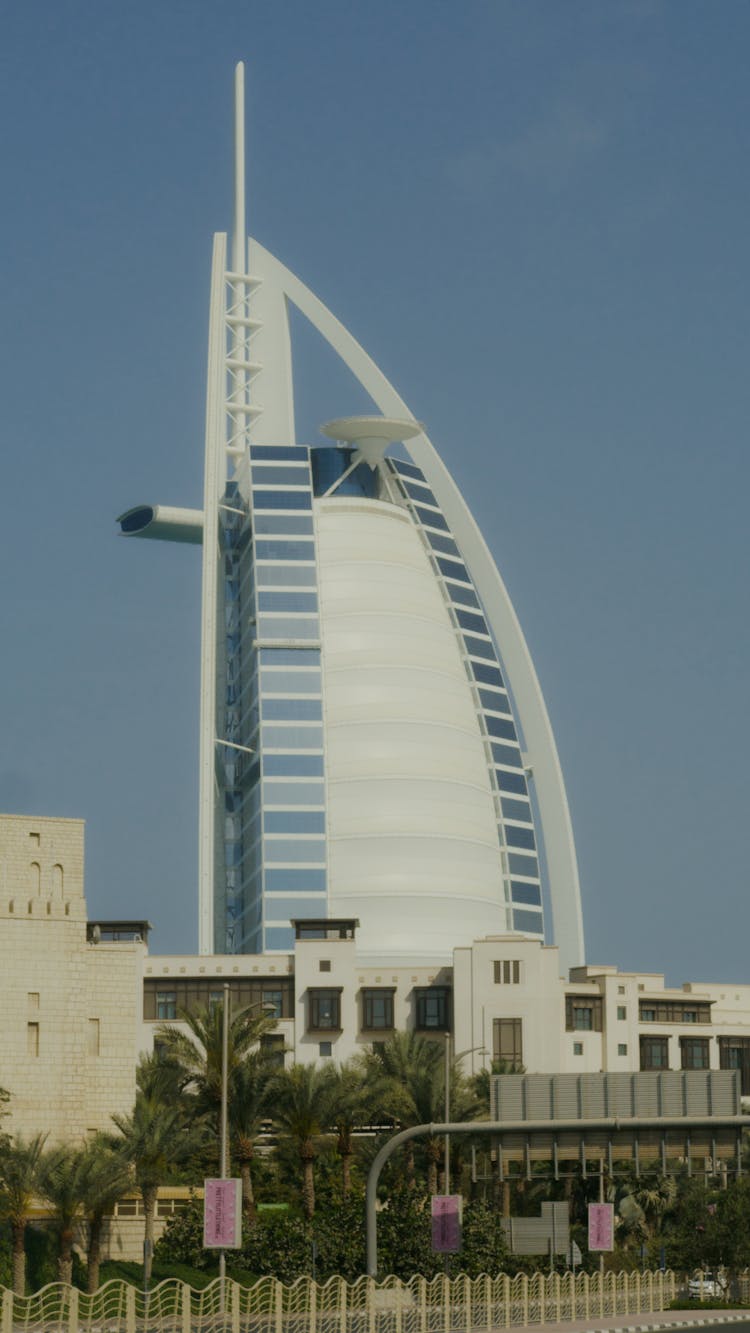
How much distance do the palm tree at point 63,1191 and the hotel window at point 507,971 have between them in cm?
6133

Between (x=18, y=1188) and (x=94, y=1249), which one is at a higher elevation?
(x=18, y=1188)

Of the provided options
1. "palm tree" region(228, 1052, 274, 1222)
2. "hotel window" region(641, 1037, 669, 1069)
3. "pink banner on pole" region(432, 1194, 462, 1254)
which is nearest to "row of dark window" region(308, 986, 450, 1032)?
"hotel window" region(641, 1037, 669, 1069)

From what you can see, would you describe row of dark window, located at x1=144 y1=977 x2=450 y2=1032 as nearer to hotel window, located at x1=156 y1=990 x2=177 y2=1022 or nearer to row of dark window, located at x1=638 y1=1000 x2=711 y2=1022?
hotel window, located at x1=156 y1=990 x2=177 y2=1022

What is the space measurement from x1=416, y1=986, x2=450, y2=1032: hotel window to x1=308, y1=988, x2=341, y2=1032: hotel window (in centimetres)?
494

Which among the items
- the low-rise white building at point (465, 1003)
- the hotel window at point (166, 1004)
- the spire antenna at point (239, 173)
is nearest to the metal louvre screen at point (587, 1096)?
the low-rise white building at point (465, 1003)

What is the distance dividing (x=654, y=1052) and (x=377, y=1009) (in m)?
18.5

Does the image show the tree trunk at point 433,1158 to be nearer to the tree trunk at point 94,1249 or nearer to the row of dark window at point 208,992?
the tree trunk at point 94,1249

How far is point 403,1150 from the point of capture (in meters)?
94.5

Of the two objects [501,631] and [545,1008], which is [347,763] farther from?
[545,1008]

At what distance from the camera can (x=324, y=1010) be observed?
126500 millimetres

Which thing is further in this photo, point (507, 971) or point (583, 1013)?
point (583, 1013)

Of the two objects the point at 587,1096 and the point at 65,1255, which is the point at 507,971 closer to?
the point at 65,1255

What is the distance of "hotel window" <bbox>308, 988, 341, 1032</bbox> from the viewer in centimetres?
12581

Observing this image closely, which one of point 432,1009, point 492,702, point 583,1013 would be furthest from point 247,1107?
point 492,702
